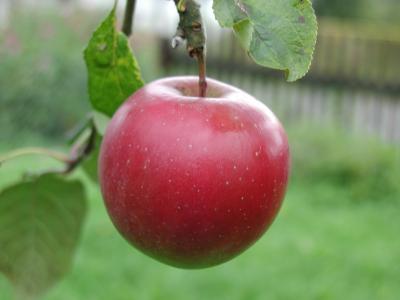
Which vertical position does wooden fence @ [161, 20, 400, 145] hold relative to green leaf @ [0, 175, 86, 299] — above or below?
below

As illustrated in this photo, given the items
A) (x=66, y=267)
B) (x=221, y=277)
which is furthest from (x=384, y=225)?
(x=66, y=267)

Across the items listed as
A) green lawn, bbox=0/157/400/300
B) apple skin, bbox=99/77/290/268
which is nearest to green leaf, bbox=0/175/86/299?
apple skin, bbox=99/77/290/268

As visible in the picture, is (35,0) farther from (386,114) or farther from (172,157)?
(172,157)

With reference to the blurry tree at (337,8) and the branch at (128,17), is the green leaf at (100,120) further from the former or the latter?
the blurry tree at (337,8)

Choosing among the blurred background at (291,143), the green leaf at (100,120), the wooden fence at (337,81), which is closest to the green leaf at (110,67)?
the green leaf at (100,120)

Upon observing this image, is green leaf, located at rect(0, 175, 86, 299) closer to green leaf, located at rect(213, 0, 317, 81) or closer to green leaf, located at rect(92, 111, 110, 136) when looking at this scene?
green leaf, located at rect(92, 111, 110, 136)

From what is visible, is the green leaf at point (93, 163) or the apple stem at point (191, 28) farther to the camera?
the green leaf at point (93, 163)

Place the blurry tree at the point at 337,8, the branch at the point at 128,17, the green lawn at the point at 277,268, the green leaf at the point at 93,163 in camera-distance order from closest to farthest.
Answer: the branch at the point at 128,17 < the green leaf at the point at 93,163 < the green lawn at the point at 277,268 < the blurry tree at the point at 337,8
